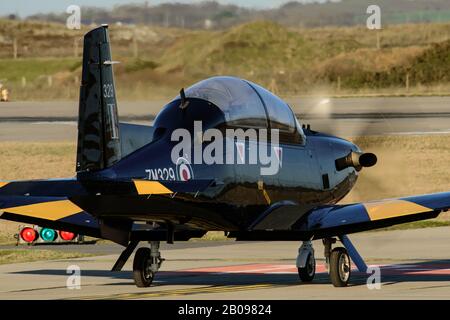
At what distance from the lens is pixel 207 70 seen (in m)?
73.1

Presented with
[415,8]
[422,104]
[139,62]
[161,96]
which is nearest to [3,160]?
[161,96]

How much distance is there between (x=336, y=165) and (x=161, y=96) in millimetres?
33546

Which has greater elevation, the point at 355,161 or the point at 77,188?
the point at 77,188

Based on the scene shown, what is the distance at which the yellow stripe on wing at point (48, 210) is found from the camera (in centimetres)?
1873

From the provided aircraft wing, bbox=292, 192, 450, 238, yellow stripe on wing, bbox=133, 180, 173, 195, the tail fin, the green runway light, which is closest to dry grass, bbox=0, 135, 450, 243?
the green runway light

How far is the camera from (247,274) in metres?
21.8

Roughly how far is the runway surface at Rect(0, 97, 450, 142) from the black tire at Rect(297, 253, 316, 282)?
25.9 metres

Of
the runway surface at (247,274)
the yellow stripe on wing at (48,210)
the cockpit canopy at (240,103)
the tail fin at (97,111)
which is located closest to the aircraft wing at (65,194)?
the yellow stripe on wing at (48,210)

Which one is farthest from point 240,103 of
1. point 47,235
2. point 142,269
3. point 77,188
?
point 47,235

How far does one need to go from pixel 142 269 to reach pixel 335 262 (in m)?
2.97

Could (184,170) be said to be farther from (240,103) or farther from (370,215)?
(370,215)

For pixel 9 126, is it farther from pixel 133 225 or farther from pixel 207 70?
pixel 133 225

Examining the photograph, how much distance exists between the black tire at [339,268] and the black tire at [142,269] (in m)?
2.83

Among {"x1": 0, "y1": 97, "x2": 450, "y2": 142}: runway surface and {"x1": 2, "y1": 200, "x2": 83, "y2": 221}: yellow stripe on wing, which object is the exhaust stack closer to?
{"x1": 2, "y1": 200, "x2": 83, "y2": 221}: yellow stripe on wing
